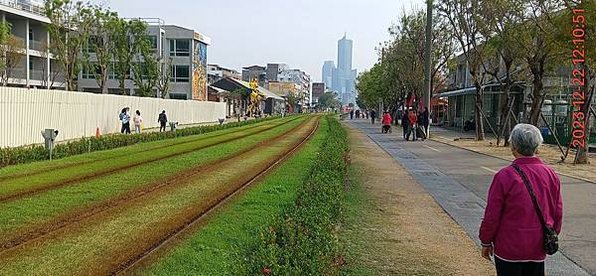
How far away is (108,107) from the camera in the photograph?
36000 millimetres

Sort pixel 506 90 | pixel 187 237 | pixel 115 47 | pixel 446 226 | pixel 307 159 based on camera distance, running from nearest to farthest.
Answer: pixel 187 237 < pixel 446 226 < pixel 307 159 < pixel 506 90 < pixel 115 47

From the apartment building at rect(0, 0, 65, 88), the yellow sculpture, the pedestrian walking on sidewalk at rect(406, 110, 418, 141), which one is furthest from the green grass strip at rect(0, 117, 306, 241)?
the yellow sculpture

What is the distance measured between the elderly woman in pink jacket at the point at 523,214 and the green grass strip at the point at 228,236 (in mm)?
2221

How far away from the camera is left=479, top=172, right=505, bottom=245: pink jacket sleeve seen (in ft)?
14.5

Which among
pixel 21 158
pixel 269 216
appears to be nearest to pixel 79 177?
pixel 21 158

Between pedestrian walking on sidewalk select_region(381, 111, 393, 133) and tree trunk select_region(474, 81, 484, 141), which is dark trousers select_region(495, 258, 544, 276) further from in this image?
pedestrian walking on sidewalk select_region(381, 111, 393, 133)

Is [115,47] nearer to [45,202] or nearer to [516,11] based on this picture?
[516,11]

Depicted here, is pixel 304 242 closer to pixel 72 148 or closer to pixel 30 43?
pixel 72 148

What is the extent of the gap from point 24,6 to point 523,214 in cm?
6042

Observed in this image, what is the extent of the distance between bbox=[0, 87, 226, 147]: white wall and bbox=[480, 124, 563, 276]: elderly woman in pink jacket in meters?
22.2

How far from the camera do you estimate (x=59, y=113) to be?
94.9ft

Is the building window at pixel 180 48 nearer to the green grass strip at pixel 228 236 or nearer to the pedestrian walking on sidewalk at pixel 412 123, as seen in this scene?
the pedestrian walking on sidewalk at pixel 412 123

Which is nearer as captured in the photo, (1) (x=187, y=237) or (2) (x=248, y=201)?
(1) (x=187, y=237)

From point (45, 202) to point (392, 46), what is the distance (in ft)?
163
